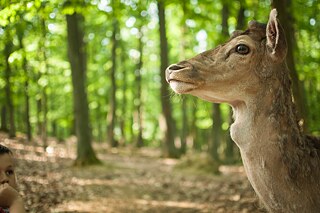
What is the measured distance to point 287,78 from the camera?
305 cm

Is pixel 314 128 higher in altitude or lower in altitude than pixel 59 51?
lower

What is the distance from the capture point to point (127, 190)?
10.2 meters

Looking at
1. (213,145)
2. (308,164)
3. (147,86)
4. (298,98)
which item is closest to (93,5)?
(298,98)

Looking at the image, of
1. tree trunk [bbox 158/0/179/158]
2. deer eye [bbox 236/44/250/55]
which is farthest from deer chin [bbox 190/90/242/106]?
tree trunk [bbox 158/0/179/158]

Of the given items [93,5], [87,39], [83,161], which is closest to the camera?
[93,5]

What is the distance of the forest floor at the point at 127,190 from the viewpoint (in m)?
7.85

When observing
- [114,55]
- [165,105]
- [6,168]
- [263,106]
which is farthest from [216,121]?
[6,168]

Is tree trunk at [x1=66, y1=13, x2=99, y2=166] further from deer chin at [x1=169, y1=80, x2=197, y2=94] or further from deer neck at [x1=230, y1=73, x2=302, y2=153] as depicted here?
deer neck at [x1=230, y1=73, x2=302, y2=153]

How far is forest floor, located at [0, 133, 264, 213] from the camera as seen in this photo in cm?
785

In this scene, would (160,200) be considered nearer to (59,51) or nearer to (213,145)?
(213,145)

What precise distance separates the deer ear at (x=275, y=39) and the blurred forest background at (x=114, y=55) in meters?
0.97

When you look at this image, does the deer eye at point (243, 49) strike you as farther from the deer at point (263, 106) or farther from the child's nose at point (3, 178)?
the child's nose at point (3, 178)

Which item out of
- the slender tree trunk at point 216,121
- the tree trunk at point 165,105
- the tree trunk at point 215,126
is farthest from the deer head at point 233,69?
the tree trunk at point 165,105

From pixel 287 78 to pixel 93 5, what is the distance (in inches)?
224
